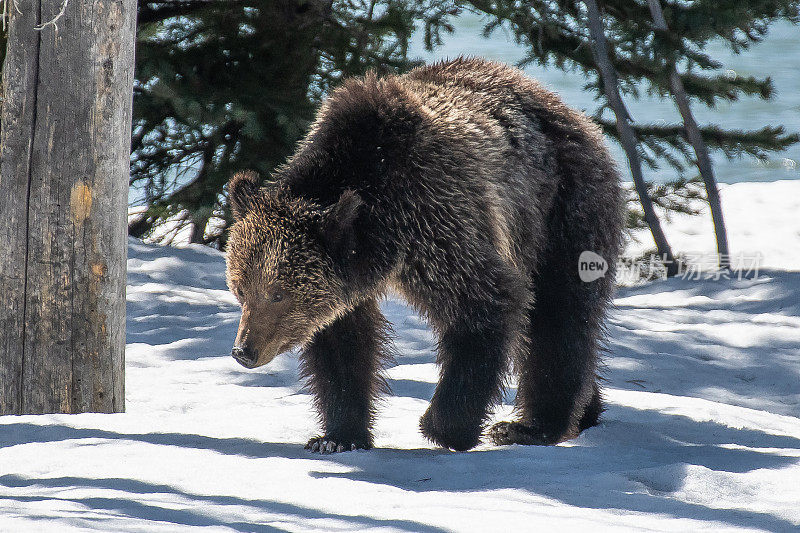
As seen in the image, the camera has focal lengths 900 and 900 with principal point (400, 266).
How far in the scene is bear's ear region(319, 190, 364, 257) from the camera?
4023 millimetres

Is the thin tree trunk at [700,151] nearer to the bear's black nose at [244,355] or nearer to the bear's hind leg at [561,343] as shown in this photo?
the bear's hind leg at [561,343]

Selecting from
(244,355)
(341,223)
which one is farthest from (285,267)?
(244,355)

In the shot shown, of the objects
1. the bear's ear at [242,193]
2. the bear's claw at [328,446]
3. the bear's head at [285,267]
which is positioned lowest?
the bear's claw at [328,446]

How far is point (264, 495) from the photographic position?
3268 mm

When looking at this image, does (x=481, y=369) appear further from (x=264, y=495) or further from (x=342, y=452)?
(x=264, y=495)

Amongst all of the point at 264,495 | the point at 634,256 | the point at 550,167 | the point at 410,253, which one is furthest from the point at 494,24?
the point at 264,495

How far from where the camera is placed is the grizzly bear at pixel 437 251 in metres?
4.17

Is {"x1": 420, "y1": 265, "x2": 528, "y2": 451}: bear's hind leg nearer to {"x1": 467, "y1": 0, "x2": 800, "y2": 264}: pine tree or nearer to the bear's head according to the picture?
the bear's head

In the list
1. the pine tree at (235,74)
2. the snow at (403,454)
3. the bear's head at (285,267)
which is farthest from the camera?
the pine tree at (235,74)

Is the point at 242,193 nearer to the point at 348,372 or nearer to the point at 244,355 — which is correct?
the point at 244,355

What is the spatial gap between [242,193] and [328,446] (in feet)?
4.22

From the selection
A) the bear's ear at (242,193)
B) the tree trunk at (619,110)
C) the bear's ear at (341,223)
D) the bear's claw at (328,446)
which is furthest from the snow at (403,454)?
the tree trunk at (619,110)

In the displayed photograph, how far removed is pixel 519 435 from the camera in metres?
4.89

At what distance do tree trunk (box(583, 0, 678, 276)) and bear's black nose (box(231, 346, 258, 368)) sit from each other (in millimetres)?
6266
